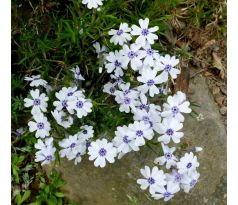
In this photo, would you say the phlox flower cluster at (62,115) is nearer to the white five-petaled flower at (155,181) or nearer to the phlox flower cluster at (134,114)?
the phlox flower cluster at (134,114)

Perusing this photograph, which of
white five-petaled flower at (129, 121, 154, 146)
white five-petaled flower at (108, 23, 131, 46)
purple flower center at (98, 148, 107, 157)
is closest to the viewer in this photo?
white five-petaled flower at (129, 121, 154, 146)

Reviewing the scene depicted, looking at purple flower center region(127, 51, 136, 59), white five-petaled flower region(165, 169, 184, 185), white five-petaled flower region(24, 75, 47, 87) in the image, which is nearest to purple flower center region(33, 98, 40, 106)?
white five-petaled flower region(24, 75, 47, 87)

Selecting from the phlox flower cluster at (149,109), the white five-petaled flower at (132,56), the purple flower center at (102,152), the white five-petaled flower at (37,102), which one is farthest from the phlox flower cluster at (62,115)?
the white five-petaled flower at (132,56)

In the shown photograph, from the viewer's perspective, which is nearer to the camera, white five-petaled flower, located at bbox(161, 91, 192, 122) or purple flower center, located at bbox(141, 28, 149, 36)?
white five-petaled flower, located at bbox(161, 91, 192, 122)

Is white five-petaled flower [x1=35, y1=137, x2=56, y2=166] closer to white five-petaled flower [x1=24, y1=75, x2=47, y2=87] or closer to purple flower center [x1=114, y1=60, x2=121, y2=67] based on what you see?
white five-petaled flower [x1=24, y1=75, x2=47, y2=87]

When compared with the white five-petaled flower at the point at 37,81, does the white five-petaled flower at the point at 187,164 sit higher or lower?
lower

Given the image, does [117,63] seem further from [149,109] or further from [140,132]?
[140,132]

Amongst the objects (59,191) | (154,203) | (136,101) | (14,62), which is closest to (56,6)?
(14,62)
